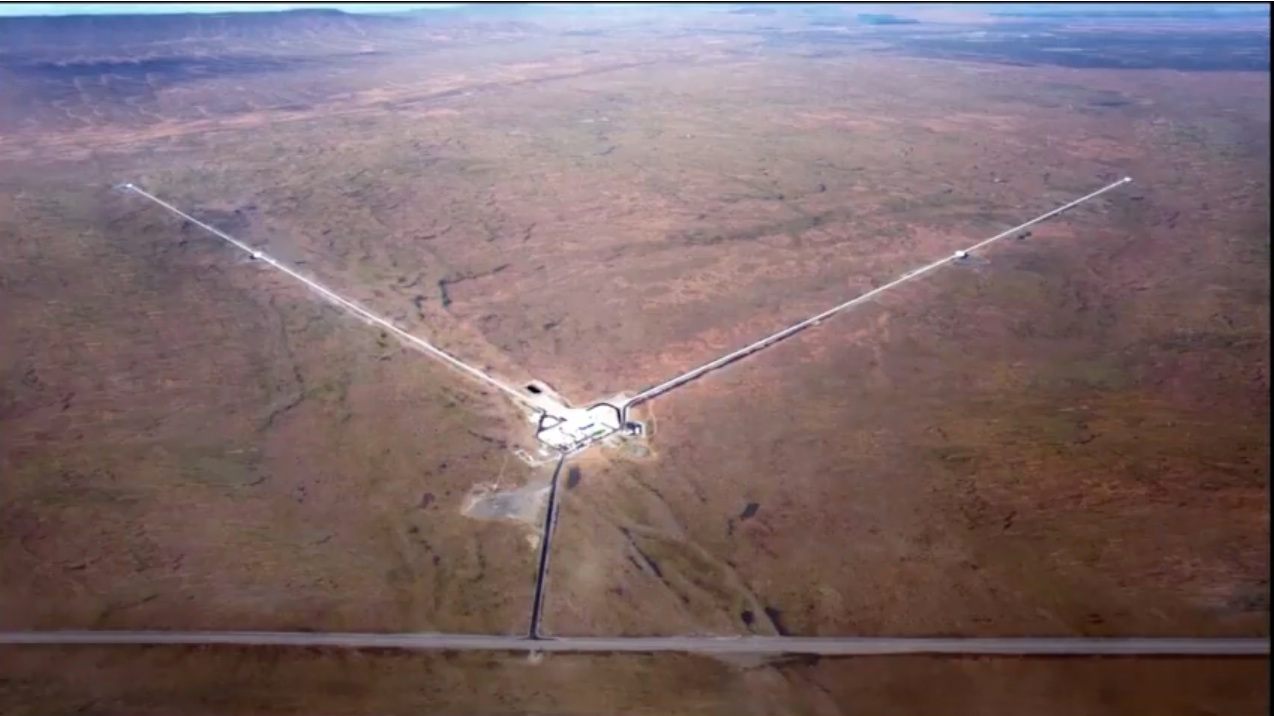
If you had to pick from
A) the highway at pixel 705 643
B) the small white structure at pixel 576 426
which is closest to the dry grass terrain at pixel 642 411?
the highway at pixel 705 643

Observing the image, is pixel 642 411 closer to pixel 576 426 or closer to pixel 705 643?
pixel 576 426

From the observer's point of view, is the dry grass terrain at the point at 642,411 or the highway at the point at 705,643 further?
the dry grass terrain at the point at 642,411

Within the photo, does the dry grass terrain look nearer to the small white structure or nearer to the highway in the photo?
the highway

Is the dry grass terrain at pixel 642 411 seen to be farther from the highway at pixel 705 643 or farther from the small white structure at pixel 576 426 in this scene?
the small white structure at pixel 576 426

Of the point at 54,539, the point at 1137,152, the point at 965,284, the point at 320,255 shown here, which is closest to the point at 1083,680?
the point at 965,284

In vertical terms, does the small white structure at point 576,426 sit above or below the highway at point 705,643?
above

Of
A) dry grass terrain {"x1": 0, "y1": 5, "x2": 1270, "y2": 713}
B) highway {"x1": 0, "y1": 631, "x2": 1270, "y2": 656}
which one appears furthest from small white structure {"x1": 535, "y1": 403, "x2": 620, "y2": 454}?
highway {"x1": 0, "y1": 631, "x2": 1270, "y2": 656}

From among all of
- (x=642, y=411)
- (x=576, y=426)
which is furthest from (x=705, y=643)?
(x=642, y=411)

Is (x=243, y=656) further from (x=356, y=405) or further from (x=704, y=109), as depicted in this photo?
(x=704, y=109)
